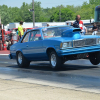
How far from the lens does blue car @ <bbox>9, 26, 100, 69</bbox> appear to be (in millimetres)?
9977

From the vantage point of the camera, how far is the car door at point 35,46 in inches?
434

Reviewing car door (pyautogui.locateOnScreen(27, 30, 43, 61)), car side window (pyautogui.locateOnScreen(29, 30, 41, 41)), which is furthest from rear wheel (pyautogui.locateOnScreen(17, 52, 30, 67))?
car side window (pyautogui.locateOnScreen(29, 30, 41, 41))

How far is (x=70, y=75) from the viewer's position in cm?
915

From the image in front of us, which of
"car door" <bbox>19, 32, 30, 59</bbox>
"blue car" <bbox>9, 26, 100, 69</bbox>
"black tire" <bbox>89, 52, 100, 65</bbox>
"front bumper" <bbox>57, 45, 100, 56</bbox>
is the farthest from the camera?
"car door" <bbox>19, 32, 30, 59</bbox>

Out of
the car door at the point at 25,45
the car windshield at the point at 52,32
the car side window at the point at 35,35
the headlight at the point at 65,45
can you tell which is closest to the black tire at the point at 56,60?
the headlight at the point at 65,45

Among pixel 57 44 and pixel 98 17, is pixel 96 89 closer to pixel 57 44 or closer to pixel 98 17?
pixel 57 44

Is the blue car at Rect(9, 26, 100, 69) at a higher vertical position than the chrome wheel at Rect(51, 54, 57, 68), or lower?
higher

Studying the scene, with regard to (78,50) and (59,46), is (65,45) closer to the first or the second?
(59,46)

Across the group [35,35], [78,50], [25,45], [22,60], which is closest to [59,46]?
[78,50]

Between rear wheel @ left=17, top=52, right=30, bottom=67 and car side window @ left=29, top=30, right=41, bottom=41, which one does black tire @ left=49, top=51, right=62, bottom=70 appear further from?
rear wheel @ left=17, top=52, right=30, bottom=67

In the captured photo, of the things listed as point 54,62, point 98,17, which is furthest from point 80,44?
point 98,17

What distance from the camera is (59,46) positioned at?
9883 millimetres

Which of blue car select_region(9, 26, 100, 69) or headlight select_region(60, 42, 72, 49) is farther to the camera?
blue car select_region(9, 26, 100, 69)

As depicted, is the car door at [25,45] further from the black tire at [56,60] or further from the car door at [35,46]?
the black tire at [56,60]
